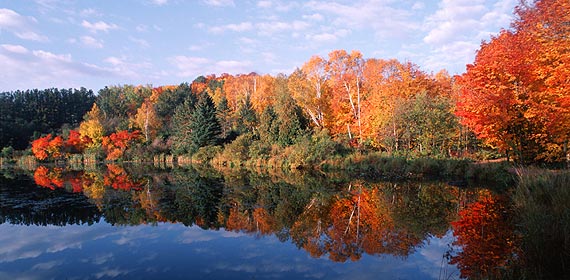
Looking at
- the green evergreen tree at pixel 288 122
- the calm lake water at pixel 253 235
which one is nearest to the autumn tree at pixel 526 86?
the calm lake water at pixel 253 235

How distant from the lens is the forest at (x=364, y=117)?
1314 cm

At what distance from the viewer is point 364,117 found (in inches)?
1166

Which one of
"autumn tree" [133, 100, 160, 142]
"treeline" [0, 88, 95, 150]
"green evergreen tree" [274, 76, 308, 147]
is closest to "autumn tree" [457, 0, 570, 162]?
"green evergreen tree" [274, 76, 308, 147]

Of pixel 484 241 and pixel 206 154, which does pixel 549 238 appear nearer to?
pixel 484 241

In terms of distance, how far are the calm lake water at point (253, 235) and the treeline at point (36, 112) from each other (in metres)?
49.6

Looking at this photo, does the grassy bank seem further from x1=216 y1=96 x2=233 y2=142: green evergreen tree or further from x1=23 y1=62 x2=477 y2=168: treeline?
x1=216 y1=96 x2=233 y2=142: green evergreen tree

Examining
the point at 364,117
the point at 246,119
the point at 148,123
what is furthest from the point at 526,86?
the point at 148,123

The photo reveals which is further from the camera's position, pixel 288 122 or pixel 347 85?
pixel 347 85

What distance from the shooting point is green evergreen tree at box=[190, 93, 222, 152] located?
121 ft

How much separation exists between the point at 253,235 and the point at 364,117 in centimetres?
2274

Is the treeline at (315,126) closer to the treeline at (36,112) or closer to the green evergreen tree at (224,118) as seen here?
the green evergreen tree at (224,118)

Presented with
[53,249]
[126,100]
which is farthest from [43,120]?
[53,249]

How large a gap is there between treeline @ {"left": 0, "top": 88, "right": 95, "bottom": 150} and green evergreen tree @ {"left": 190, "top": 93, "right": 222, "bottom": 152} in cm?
3007

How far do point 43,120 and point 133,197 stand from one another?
200 feet
